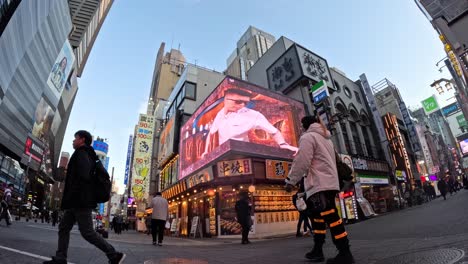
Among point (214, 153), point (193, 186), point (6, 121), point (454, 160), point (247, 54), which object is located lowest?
point (193, 186)

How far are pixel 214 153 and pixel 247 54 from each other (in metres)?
31.9

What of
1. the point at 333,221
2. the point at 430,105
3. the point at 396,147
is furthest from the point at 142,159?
the point at 430,105

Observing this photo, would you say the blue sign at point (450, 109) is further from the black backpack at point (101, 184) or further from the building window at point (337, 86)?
the black backpack at point (101, 184)

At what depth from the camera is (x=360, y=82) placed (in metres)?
29.8

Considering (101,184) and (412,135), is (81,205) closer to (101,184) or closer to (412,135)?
(101,184)

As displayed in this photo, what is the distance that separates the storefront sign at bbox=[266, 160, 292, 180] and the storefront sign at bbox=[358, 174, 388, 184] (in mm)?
8939

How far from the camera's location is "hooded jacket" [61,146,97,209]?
296 cm

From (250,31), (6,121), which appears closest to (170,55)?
(250,31)

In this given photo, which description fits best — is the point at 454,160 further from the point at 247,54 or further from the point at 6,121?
the point at 6,121

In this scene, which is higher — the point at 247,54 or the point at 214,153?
the point at 247,54

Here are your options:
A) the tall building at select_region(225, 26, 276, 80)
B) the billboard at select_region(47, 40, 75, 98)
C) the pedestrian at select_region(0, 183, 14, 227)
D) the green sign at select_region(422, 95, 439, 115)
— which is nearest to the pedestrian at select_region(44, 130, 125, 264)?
the pedestrian at select_region(0, 183, 14, 227)

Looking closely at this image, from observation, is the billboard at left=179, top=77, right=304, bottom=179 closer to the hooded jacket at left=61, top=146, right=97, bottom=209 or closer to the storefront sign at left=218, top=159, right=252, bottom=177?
the storefront sign at left=218, top=159, right=252, bottom=177

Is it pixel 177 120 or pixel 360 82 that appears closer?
pixel 177 120

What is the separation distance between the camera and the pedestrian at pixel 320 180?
2928mm
